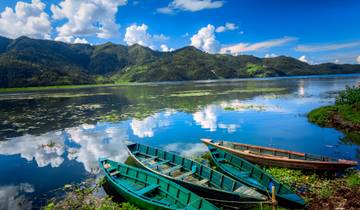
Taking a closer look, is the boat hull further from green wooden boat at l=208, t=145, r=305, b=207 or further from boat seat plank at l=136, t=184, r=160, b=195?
green wooden boat at l=208, t=145, r=305, b=207

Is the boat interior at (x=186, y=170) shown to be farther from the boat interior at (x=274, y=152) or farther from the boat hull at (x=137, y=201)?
the boat interior at (x=274, y=152)

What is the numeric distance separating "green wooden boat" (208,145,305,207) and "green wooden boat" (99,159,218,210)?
4.78 m

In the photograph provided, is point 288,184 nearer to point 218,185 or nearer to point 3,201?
point 218,185

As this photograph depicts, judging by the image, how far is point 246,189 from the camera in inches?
591

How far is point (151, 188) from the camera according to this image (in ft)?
51.8

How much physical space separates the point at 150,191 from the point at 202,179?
3.90 meters

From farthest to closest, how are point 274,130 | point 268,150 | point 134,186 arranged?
point 274,130
point 268,150
point 134,186

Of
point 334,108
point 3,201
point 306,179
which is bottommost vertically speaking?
point 3,201

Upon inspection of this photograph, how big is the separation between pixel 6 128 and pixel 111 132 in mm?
22749

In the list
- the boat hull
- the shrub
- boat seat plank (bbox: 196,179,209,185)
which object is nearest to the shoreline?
the shrub

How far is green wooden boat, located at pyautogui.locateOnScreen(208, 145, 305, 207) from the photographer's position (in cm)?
1443

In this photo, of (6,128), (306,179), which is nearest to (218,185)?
(306,179)

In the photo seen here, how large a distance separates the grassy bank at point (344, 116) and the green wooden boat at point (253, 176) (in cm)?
1946

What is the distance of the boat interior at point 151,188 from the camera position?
550 inches
